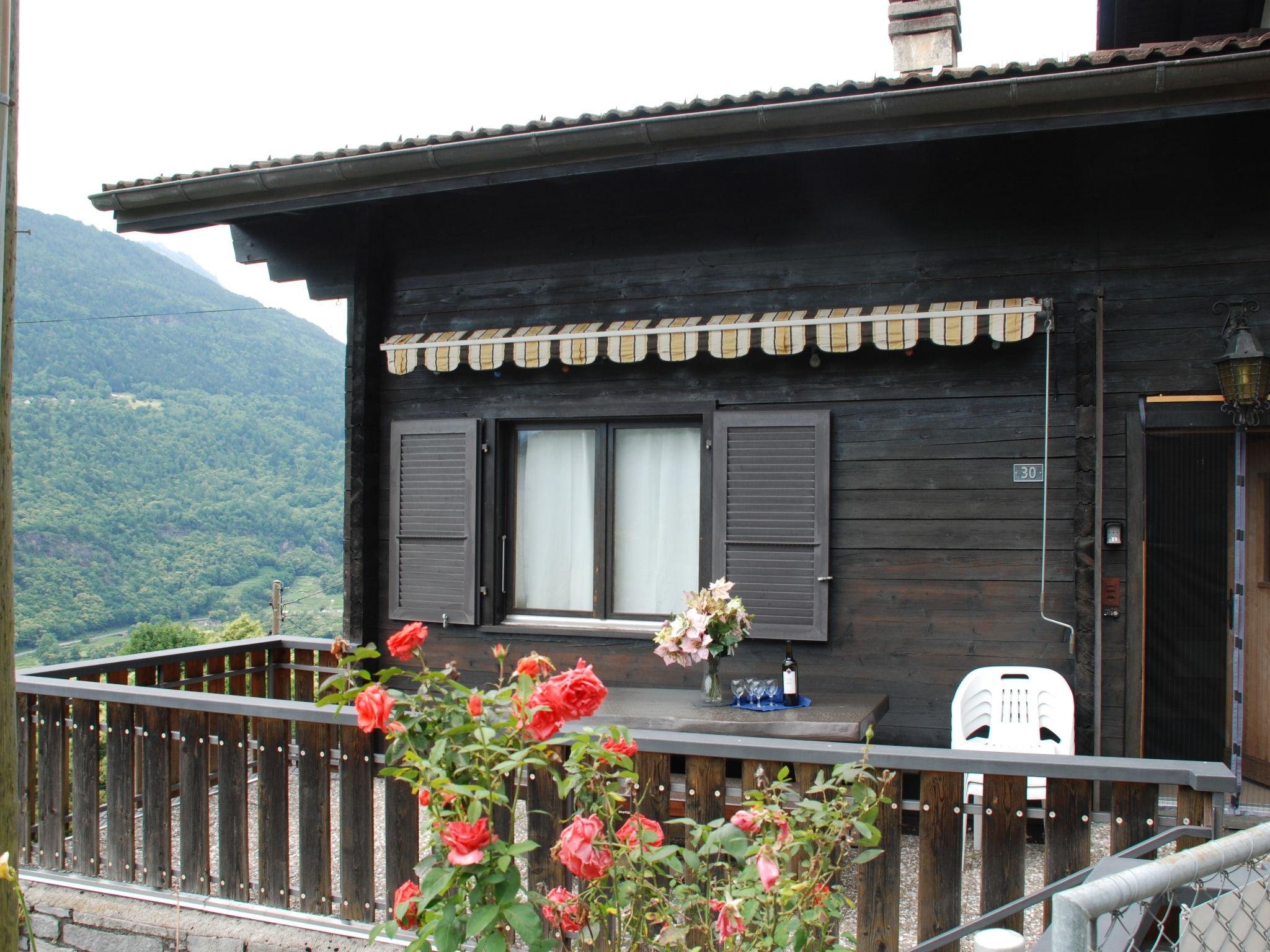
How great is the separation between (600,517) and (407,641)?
3.14 m

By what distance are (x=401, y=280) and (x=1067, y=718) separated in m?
4.05

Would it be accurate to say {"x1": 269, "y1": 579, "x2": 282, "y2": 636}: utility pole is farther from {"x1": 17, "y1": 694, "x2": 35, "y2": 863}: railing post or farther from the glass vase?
the glass vase

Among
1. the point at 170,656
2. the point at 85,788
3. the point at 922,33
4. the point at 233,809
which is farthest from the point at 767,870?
the point at 922,33

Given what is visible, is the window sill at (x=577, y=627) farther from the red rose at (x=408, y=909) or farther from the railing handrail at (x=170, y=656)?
the red rose at (x=408, y=909)

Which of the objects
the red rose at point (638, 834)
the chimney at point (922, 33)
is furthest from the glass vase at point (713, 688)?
the chimney at point (922, 33)

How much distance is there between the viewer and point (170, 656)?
17.5ft

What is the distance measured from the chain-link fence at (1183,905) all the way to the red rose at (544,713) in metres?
0.95

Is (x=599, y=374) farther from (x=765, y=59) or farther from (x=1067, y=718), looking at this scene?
(x=765, y=59)

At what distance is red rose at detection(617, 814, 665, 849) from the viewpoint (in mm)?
2105

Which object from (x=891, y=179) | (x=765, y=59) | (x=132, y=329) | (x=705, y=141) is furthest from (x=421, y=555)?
(x=765, y=59)

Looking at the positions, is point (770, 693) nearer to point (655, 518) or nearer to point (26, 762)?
point (655, 518)

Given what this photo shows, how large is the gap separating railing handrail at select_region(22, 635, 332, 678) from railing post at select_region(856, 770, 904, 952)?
130 inches

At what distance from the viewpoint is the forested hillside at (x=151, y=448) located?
22859mm

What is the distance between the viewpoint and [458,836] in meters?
1.88
